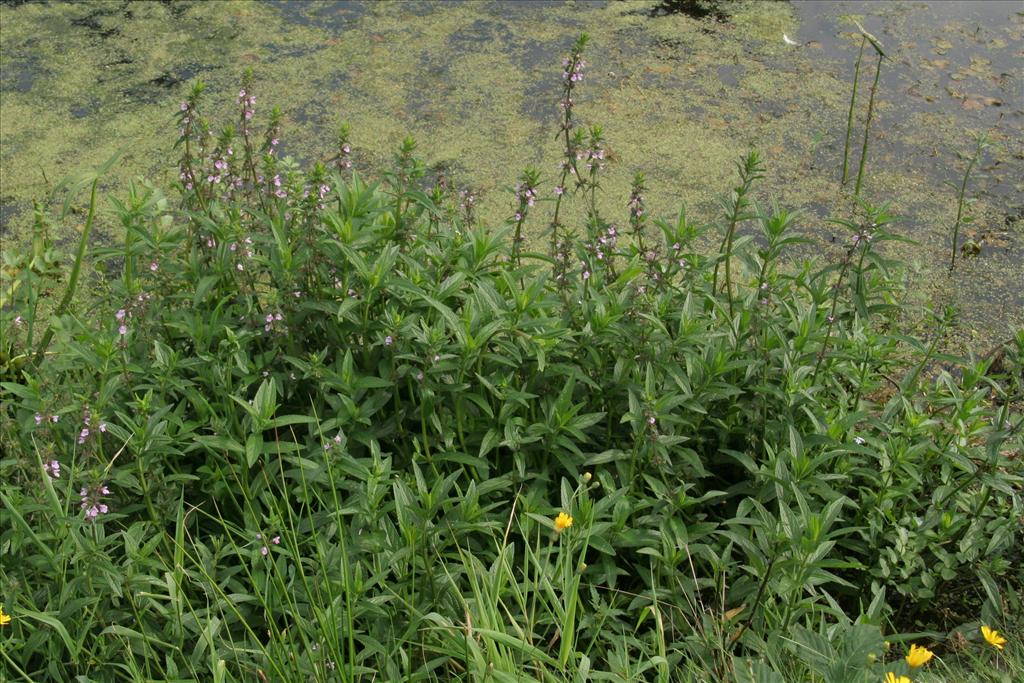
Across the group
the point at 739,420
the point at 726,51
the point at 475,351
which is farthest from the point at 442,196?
the point at 726,51

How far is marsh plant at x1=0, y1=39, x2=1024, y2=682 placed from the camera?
189 cm

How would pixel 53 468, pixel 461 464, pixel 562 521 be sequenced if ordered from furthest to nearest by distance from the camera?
pixel 461 464
pixel 53 468
pixel 562 521

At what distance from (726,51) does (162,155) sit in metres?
2.46

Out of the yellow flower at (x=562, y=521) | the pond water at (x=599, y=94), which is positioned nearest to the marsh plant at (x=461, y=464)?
the yellow flower at (x=562, y=521)

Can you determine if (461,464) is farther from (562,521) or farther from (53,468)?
(53,468)

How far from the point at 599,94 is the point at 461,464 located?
2.49 metres

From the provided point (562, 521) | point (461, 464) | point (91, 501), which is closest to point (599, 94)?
point (461, 464)

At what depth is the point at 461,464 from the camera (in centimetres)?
219

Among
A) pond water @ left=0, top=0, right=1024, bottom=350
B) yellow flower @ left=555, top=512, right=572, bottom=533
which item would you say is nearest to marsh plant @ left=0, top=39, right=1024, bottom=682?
yellow flower @ left=555, top=512, right=572, bottom=533

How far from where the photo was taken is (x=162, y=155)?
12.8 feet

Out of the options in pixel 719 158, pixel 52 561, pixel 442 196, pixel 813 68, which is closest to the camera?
pixel 52 561

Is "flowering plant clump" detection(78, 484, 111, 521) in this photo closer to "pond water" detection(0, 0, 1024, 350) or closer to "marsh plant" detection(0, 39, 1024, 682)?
"marsh plant" detection(0, 39, 1024, 682)

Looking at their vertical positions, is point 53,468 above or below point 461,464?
above

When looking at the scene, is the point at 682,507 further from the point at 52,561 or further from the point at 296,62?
the point at 296,62
